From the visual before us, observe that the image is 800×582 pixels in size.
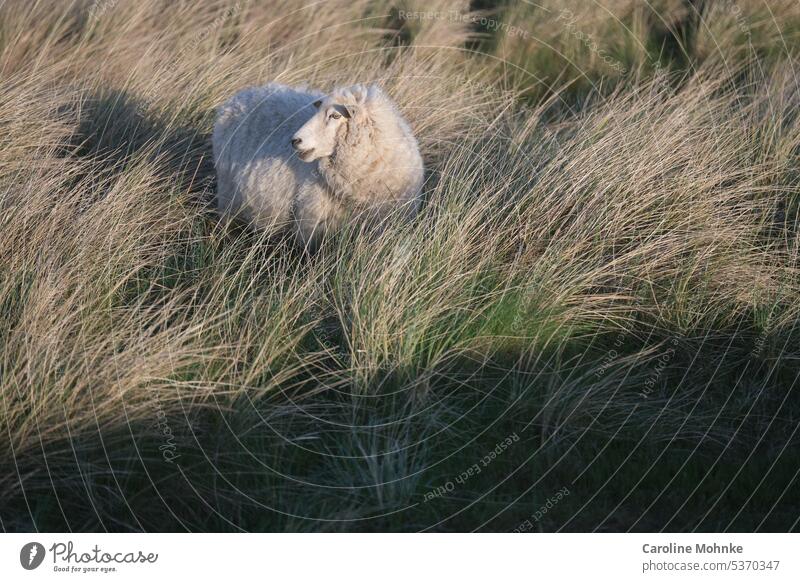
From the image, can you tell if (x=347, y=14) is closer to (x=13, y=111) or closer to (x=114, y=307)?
(x=13, y=111)

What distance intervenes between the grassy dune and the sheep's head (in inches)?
20.0

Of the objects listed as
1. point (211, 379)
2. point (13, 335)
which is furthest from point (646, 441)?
point (13, 335)

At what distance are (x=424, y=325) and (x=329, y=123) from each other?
1.24m

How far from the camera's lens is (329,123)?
4.77m

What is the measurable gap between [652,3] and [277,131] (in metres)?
4.19

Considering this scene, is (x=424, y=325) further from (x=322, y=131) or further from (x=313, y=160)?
(x=313, y=160)

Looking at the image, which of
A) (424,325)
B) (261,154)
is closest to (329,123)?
(261,154)

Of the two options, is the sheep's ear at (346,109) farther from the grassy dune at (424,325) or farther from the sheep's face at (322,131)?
the grassy dune at (424,325)

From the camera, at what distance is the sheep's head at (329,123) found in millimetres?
4715

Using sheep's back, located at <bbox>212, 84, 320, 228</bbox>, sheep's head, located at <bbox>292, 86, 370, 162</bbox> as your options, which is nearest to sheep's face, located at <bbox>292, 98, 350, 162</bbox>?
sheep's head, located at <bbox>292, 86, 370, 162</bbox>

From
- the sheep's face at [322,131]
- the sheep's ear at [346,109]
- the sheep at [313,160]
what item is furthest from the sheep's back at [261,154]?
the sheep's ear at [346,109]

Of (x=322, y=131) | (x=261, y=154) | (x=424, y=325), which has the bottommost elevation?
(x=424, y=325)

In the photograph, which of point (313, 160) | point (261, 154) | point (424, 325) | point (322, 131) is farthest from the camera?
point (261, 154)

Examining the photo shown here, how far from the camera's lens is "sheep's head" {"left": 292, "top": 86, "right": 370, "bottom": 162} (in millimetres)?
4715
